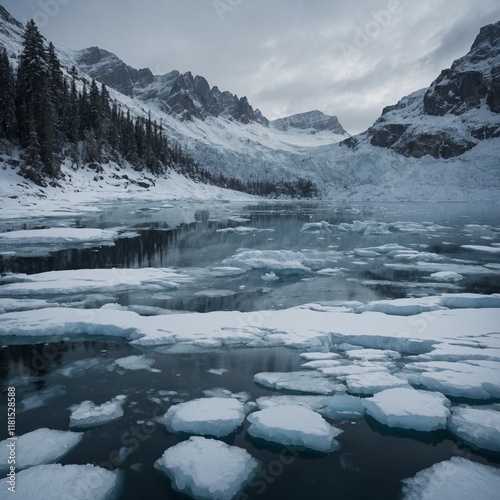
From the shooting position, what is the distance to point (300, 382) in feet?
20.1

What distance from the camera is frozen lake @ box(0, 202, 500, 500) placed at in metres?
4.42

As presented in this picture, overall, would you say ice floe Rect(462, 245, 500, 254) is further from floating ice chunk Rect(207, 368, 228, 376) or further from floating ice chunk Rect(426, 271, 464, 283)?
floating ice chunk Rect(207, 368, 228, 376)

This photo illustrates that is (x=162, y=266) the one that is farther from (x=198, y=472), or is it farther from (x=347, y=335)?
(x=198, y=472)

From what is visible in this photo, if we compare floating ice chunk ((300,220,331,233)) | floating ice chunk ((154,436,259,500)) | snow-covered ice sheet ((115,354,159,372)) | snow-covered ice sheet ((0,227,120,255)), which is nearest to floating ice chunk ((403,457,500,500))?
floating ice chunk ((154,436,259,500))

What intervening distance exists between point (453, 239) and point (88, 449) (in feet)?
89.9

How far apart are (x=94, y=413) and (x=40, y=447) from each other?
0.83m

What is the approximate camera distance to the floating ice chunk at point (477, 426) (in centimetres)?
462

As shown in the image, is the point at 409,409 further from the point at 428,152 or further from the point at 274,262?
the point at 428,152

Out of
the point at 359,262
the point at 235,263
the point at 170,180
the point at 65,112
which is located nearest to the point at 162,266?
the point at 235,263

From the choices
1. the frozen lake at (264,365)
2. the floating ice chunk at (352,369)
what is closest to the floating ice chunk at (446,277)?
the frozen lake at (264,365)

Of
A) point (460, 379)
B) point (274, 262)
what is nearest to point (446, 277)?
point (274, 262)

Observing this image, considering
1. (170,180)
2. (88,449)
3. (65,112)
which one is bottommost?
(88,449)

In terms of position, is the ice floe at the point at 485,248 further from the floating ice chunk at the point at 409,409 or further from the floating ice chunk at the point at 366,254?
the floating ice chunk at the point at 409,409

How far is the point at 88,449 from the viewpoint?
447 cm
